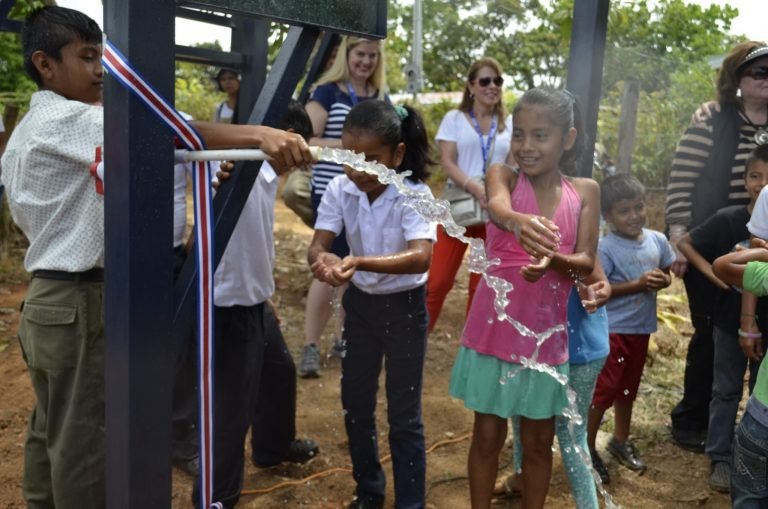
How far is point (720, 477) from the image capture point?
3471 mm

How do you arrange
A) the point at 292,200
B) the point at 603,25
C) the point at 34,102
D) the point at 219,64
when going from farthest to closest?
the point at 292,200 < the point at 603,25 < the point at 219,64 < the point at 34,102

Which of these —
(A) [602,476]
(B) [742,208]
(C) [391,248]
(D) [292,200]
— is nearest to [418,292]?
(C) [391,248]

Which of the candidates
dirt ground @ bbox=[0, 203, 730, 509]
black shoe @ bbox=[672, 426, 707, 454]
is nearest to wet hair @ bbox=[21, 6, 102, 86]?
dirt ground @ bbox=[0, 203, 730, 509]

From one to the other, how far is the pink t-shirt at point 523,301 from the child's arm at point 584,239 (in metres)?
0.02

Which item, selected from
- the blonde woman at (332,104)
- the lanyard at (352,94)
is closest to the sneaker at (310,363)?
the blonde woman at (332,104)

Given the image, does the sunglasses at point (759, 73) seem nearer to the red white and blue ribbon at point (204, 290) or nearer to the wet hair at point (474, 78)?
the wet hair at point (474, 78)

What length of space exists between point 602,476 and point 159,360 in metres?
2.33

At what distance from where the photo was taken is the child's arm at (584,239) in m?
2.56

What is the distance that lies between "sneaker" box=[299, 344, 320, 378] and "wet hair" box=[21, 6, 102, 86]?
2.60 m

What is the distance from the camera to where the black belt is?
2258 millimetres

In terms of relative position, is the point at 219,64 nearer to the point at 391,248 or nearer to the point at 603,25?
the point at 391,248

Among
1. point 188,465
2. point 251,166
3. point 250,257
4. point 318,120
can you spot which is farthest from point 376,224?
point 318,120

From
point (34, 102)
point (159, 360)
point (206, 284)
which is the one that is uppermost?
point (34, 102)

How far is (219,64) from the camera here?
109 inches
